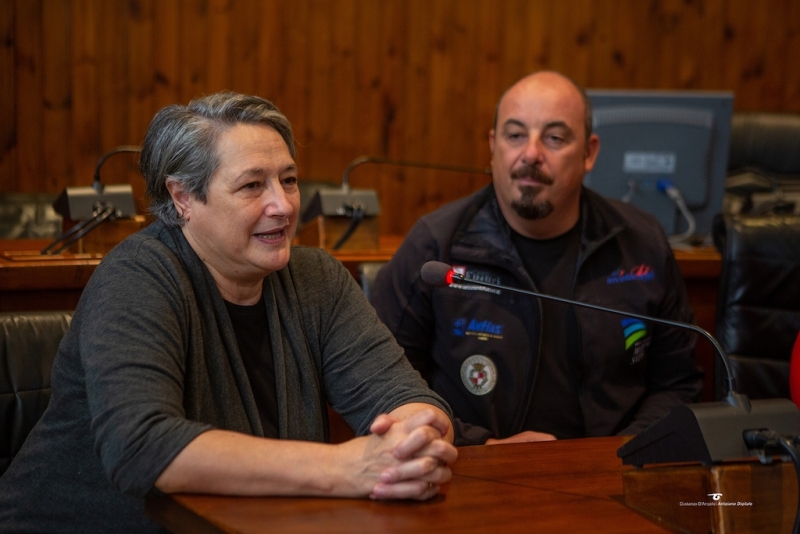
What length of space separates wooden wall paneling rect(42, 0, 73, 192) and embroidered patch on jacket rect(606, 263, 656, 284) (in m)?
2.78

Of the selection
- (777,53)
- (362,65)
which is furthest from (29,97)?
(777,53)

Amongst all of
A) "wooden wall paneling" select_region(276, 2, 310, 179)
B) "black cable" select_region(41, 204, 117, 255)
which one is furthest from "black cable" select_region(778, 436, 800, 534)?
"wooden wall paneling" select_region(276, 2, 310, 179)

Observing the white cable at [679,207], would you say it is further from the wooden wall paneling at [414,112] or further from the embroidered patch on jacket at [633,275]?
the wooden wall paneling at [414,112]

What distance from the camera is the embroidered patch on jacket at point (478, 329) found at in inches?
81.7

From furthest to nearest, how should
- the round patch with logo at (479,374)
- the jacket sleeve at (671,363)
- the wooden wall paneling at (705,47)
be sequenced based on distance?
the wooden wall paneling at (705,47) → the jacket sleeve at (671,363) → the round patch with logo at (479,374)

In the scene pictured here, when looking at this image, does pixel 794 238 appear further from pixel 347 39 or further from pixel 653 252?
pixel 347 39

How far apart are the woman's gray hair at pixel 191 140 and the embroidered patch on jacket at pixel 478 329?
686mm

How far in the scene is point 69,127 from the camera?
13.3 ft

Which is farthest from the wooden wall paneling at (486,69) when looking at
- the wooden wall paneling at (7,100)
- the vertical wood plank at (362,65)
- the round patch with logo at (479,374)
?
the round patch with logo at (479,374)

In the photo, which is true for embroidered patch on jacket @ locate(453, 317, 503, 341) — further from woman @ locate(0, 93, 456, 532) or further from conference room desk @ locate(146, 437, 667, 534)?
conference room desk @ locate(146, 437, 667, 534)

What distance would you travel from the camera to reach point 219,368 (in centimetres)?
148

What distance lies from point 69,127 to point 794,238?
121 inches

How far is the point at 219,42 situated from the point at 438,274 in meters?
2.97

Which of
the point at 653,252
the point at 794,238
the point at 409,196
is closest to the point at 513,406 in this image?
the point at 653,252
